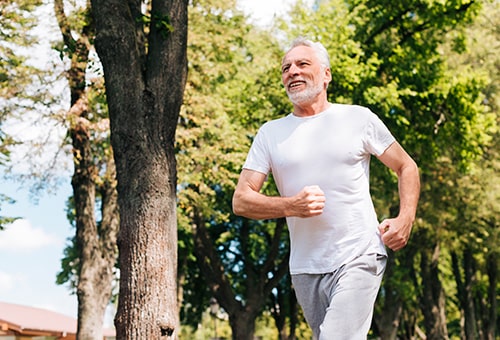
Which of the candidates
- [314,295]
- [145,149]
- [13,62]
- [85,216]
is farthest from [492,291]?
[314,295]

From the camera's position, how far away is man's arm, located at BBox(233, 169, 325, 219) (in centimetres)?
360

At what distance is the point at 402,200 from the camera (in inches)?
156

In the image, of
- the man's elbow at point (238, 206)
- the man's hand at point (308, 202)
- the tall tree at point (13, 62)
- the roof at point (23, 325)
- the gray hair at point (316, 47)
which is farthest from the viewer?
the roof at point (23, 325)

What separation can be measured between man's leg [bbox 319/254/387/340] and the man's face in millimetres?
931

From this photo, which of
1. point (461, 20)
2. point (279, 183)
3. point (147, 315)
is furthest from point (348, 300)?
point (461, 20)

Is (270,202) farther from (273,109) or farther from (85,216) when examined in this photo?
(273,109)

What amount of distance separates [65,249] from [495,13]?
62.6 feet

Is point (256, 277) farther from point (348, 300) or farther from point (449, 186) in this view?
point (348, 300)

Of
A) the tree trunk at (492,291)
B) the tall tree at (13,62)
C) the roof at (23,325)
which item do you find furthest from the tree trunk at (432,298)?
the tall tree at (13,62)

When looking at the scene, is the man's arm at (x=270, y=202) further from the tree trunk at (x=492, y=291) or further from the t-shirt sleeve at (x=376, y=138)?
the tree trunk at (x=492, y=291)

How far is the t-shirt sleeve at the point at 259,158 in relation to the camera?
13.4 feet

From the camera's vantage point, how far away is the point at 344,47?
21203 millimetres

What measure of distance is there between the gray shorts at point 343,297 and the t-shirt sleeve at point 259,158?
62 centimetres

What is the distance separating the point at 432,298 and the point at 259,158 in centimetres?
2935
